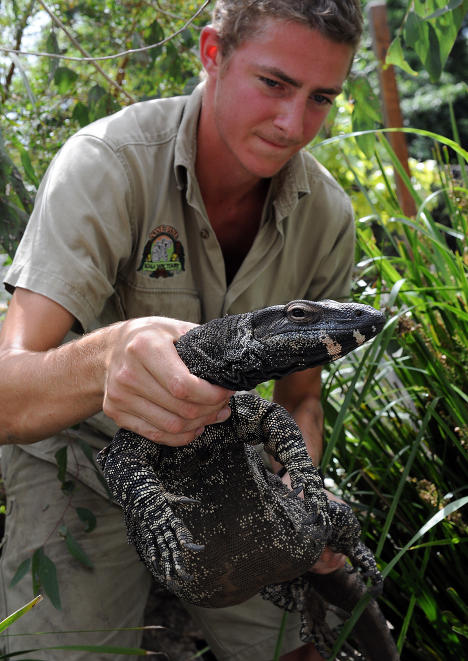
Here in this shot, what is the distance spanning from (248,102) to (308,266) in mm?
785

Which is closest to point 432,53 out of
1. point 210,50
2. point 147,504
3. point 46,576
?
point 210,50

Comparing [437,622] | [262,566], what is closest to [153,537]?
[262,566]

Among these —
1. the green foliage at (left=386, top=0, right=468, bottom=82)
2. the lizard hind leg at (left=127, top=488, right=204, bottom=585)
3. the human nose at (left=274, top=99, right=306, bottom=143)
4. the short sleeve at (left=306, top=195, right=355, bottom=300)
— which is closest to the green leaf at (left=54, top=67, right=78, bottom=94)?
the human nose at (left=274, top=99, right=306, bottom=143)

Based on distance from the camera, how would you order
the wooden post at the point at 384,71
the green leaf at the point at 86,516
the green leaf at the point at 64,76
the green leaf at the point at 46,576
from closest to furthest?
A: the green leaf at the point at 46,576 → the green leaf at the point at 86,516 → the green leaf at the point at 64,76 → the wooden post at the point at 384,71

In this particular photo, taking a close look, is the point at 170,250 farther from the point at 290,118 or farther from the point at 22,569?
the point at 22,569

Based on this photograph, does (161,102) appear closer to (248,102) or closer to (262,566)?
(248,102)

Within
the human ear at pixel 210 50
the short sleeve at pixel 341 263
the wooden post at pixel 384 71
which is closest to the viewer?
the human ear at pixel 210 50

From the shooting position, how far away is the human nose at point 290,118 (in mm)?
2410

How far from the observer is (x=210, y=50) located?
8.75ft

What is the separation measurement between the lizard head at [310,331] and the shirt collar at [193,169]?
3.56 ft

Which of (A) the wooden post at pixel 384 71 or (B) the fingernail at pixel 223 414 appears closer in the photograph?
(B) the fingernail at pixel 223 414

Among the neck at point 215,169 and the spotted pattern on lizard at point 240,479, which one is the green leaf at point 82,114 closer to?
the neck at point 215,169

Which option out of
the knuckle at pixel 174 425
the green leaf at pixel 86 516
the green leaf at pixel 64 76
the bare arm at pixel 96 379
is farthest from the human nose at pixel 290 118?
the green leaf at pixel 86 516

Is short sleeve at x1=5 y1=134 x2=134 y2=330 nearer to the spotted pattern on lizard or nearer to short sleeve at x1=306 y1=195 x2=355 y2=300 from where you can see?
the spotted pattern on lizard
